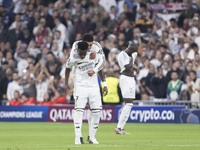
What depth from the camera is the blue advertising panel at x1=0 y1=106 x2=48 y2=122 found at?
35.2 m

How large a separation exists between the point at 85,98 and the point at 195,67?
13.1 meters

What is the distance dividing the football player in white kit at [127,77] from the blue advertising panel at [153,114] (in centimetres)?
698

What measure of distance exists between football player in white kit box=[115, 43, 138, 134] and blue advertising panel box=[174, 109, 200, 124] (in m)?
7.07

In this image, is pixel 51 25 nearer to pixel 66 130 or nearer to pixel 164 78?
pixel 164 78

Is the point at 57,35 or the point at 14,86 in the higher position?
the point at 57,35

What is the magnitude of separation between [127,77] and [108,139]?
12.3 ft

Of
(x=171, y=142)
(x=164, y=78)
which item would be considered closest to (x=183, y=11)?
(x=164, y=78)

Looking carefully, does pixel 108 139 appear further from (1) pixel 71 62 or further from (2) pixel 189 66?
(2) pixel 189 66

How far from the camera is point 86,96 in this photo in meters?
20.8

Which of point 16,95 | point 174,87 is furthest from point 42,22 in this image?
point 174,87

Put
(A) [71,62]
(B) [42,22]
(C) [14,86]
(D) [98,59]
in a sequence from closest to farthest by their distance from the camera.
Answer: (A) [71,62] → (D) [98,59] → (C) [14,86] → (B) [42,22]

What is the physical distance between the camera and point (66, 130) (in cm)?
2811

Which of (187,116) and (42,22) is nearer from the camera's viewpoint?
(187,116)

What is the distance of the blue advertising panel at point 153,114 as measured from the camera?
33.2 m
